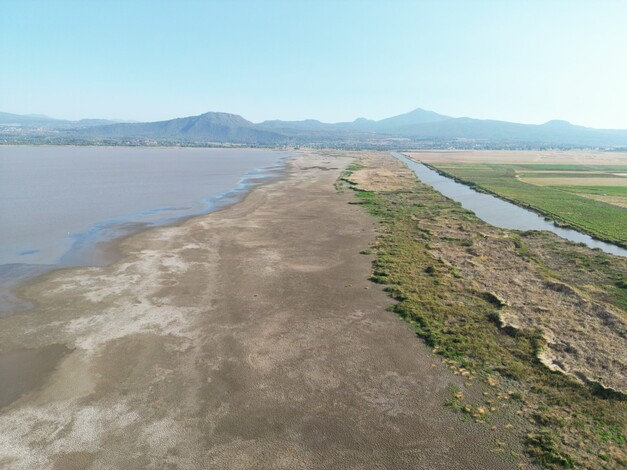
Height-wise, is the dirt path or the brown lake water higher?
the brown lake water

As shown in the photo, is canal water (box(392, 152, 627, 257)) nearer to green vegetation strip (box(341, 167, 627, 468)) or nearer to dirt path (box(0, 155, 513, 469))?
green vegetation strip (box(341, 167, 627, 468))

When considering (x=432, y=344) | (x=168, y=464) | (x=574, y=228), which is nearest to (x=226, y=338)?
(x=168, y=464)

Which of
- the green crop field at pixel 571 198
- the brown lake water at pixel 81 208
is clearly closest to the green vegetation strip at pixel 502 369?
the green crop field at pixel 571 198

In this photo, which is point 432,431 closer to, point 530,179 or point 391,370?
point 391,370

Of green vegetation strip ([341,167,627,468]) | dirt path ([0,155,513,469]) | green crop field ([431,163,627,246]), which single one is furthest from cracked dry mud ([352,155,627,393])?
green crop field ([431,163,627,246])

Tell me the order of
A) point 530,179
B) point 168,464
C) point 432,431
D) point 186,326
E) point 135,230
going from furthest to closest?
point 530,179
point 135,230
point 186,326
point 432,431
point 168,464

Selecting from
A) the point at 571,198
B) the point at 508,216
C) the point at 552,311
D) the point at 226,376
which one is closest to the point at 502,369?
the point at 552,311

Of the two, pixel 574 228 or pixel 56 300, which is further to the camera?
pixel 574 228

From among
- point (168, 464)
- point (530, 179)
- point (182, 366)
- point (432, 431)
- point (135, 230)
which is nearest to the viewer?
point (168, 464)
